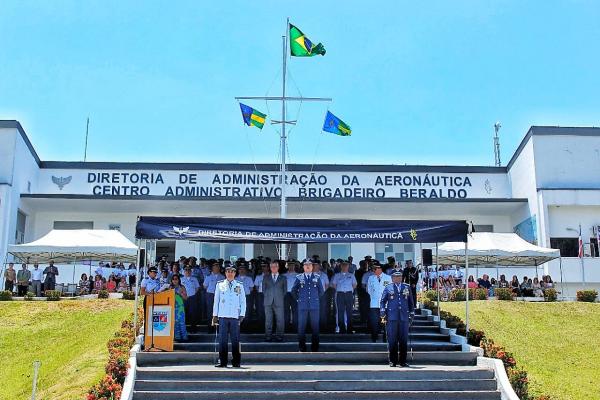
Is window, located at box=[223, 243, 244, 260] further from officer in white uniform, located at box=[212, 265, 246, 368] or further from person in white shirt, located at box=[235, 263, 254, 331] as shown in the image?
officer in white uniform, located at box=[212, 265, 246, 368]

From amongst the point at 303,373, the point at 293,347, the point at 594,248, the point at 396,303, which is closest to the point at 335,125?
the point at 293,347

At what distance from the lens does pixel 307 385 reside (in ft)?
34.6

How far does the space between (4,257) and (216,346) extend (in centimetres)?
1652

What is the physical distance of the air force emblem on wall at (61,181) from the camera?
95.5ft

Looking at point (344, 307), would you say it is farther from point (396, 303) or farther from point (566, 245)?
point (566, 245)

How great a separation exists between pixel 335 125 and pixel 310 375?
10.9 m

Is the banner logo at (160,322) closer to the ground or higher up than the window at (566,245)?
closer to the ground

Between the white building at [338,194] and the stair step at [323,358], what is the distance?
15032 millimetres

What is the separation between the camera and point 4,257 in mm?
25609

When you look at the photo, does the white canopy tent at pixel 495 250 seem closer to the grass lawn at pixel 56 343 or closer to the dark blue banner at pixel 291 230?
the dark blue banner at pixel 291 230

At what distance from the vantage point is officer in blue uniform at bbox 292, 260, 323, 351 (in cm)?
1223

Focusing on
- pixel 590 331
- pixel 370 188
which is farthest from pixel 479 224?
pixel 590 331

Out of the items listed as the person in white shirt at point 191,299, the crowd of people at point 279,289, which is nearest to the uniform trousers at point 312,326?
the crowd of people at point 279,289

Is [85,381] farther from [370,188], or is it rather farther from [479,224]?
[479,224]
